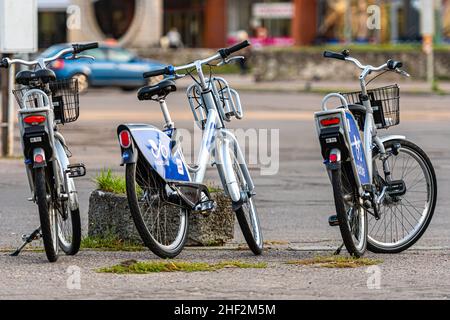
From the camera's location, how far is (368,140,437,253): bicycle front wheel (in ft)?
30.3

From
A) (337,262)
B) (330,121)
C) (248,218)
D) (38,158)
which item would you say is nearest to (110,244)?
(248,218)

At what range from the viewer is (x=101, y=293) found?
7496 millimetres

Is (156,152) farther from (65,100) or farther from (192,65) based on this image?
(65,100)

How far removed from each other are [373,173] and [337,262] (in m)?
0.87

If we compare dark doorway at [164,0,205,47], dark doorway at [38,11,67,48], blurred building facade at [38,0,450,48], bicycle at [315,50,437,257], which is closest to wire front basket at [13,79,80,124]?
bicycle at [315,50,437,257]

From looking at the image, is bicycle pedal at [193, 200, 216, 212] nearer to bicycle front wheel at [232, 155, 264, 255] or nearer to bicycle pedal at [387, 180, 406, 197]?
bicycle front wheel at [232, 155, 264, 255]

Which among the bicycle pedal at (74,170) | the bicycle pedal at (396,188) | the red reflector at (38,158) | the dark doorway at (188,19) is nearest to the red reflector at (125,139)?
the bicycle pedal at (74,170)

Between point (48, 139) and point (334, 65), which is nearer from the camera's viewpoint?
point (48, 139)

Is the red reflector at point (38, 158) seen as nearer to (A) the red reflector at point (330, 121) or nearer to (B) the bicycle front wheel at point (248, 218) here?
(B) the bicycle front wheel at point (248, 218)

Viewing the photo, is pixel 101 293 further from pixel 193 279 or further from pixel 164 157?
pixel 164 157

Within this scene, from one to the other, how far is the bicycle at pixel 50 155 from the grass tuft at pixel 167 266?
0.47m

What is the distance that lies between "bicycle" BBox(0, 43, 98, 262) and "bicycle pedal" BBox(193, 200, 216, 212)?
0.77 m

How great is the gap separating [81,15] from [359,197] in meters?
54.9

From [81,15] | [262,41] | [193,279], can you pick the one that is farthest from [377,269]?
[262,41]
